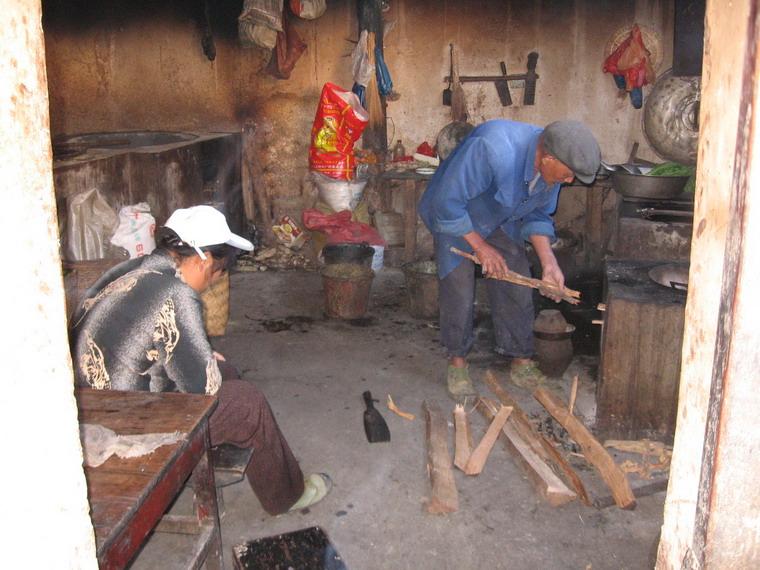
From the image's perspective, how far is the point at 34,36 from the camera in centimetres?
126

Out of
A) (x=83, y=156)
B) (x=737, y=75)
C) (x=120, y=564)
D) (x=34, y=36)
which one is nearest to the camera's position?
(x=34, y=36)

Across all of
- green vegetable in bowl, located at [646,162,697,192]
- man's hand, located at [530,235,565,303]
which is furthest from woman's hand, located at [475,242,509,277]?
green vegetable in bowl, located at [646,162,697,192]

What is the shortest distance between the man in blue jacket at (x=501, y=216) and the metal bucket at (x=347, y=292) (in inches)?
53.8

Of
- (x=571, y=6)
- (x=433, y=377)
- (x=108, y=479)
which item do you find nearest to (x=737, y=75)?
(x=108, y=479)

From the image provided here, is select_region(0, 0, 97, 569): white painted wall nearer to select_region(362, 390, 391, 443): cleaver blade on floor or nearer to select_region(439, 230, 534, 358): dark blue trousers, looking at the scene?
select_region(362, 390, 391, 443): cleaver blade on floor

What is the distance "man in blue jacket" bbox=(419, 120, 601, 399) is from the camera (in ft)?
13.4

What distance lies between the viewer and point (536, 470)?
142 inches

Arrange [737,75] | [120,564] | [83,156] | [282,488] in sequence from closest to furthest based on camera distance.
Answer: [737,75]
[120,564]
[282,488]
[83,156]

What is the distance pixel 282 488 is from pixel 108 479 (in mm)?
1387

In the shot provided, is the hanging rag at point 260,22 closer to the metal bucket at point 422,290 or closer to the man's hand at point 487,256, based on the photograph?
the metal bucket at point 422,290

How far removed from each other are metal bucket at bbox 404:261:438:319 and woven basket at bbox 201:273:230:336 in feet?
5.18

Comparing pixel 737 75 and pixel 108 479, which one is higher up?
pixel 737 75

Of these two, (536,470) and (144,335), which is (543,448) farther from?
(144,335)

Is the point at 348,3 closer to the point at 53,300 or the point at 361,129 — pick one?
the point at 361,129
